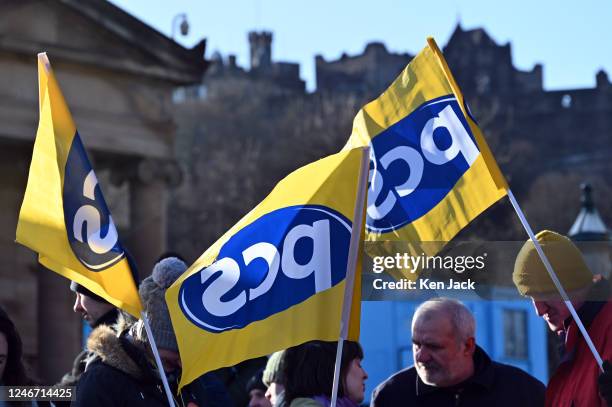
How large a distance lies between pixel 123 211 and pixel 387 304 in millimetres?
39466

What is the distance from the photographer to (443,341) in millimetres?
7141

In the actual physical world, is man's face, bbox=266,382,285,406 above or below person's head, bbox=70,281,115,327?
below

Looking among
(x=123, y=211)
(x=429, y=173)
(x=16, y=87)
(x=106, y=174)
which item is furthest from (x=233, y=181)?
(x=429, y=173)

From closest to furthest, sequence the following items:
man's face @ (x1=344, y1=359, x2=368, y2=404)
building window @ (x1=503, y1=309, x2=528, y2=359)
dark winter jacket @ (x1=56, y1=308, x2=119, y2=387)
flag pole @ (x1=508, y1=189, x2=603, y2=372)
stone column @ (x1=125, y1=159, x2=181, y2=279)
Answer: flag pole @ (x1=508, y1=189, x2=603, y2=372)
man's face @ (x1=344, y1=359, x2=368, y2=404)
dark winter jacket @ (x1=56, y1=308, x2=119, y2=387)
building window @ (x1=503, y1=309, x2=528, y2=359)
stone column @ (x1=125, y1=159, x2=181, y2=279)

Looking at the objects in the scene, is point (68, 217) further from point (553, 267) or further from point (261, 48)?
point (261, 48)

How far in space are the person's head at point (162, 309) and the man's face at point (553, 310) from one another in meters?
1.60

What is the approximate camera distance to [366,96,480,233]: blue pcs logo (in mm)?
7824

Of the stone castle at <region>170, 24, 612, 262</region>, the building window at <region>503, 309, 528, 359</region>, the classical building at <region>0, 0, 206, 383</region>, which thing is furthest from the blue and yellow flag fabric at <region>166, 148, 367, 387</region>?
the stone castle at <region>170, 24, 612, 262</region>

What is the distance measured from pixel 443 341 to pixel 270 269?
0.78m

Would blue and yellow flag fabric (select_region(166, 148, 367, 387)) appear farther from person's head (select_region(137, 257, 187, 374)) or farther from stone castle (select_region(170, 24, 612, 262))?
stone castle (select_region(170, 24, 612, 262))

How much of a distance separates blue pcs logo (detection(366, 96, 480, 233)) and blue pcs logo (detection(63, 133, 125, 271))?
4.39 feet

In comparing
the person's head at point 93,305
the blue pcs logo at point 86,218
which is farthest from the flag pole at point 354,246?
the person's head at point 93,305

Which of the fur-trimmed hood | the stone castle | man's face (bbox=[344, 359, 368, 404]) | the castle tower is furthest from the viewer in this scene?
the castle tower

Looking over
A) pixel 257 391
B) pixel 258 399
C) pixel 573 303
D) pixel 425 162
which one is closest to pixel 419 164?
pixel 425 162
